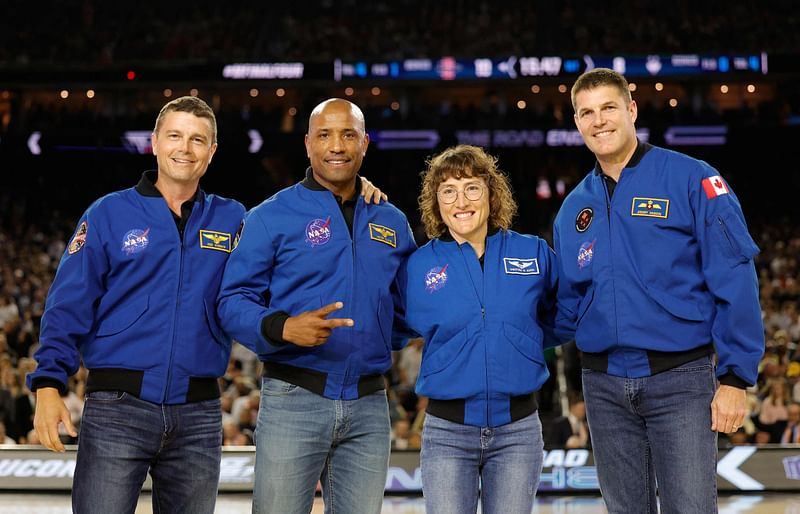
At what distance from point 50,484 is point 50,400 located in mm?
6851

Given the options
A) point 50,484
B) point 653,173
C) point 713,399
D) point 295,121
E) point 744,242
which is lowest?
point 50,484

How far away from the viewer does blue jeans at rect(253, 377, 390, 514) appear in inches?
137

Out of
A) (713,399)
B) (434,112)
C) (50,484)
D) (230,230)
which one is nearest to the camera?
(713,399)

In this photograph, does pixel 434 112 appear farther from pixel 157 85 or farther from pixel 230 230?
pixel 230 230

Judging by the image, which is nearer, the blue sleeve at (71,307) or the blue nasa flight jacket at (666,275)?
the blue nasa flight jacket at (666,275)

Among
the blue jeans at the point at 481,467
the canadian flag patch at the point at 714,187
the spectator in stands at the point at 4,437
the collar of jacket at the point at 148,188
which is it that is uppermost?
the collar of jacket at the point at 148,188

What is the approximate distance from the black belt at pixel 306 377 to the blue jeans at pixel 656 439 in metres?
0.90

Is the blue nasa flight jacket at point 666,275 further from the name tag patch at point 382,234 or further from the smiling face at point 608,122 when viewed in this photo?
the name tag patch at point 382,234

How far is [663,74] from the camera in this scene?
20.5 metres

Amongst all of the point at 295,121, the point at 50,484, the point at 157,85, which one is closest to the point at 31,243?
the point at 157,85

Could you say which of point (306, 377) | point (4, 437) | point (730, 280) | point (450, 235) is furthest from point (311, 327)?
point (4, 437)

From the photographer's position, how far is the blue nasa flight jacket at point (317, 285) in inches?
140

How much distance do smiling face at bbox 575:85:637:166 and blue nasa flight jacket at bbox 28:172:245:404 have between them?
162 cm

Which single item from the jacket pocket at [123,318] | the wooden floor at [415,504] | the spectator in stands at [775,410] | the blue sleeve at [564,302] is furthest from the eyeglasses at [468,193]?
the spectator in stands at [775,410]
